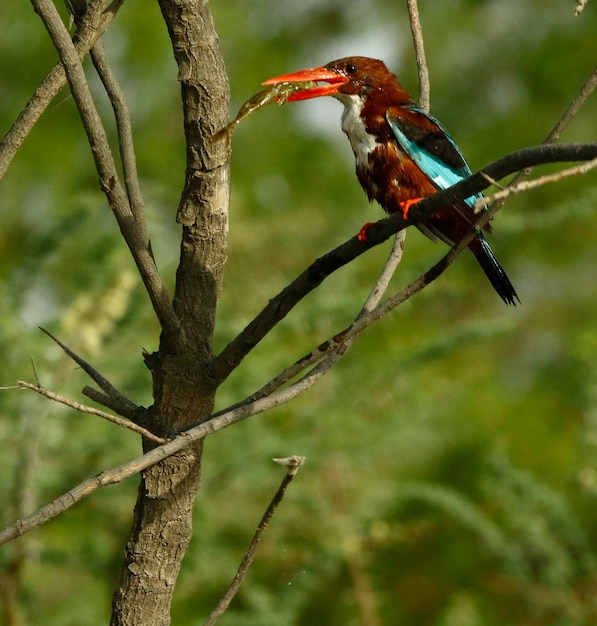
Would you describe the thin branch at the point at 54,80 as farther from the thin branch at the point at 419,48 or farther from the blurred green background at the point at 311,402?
the blurred green background at the point at 311,402

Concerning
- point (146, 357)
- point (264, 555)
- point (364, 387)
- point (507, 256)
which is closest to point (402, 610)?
point (264, 555)

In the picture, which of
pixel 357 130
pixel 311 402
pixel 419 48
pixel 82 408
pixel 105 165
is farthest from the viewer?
pixel 311 402

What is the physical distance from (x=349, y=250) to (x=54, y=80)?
1.76ft

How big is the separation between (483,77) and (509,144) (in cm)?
119

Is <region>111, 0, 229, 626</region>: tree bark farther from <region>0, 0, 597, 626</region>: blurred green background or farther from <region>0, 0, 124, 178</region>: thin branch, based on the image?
<region>0, 0, 597, 626</region>: blurred green background

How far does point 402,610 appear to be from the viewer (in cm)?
430

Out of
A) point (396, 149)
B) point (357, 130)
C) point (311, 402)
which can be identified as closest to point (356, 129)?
point (357, 130)

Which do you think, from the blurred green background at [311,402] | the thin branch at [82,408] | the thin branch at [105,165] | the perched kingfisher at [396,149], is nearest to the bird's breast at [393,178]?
the perched kingfisher at [396,149]

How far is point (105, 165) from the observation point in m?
1.61

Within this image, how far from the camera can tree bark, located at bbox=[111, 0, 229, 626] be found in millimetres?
1689

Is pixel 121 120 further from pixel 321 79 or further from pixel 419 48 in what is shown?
pixel 321 79

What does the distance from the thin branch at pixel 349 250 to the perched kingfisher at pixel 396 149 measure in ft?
2.24

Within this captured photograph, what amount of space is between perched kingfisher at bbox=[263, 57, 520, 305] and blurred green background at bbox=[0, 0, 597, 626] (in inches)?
23.2

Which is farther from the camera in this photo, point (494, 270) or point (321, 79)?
point (321, 79)
